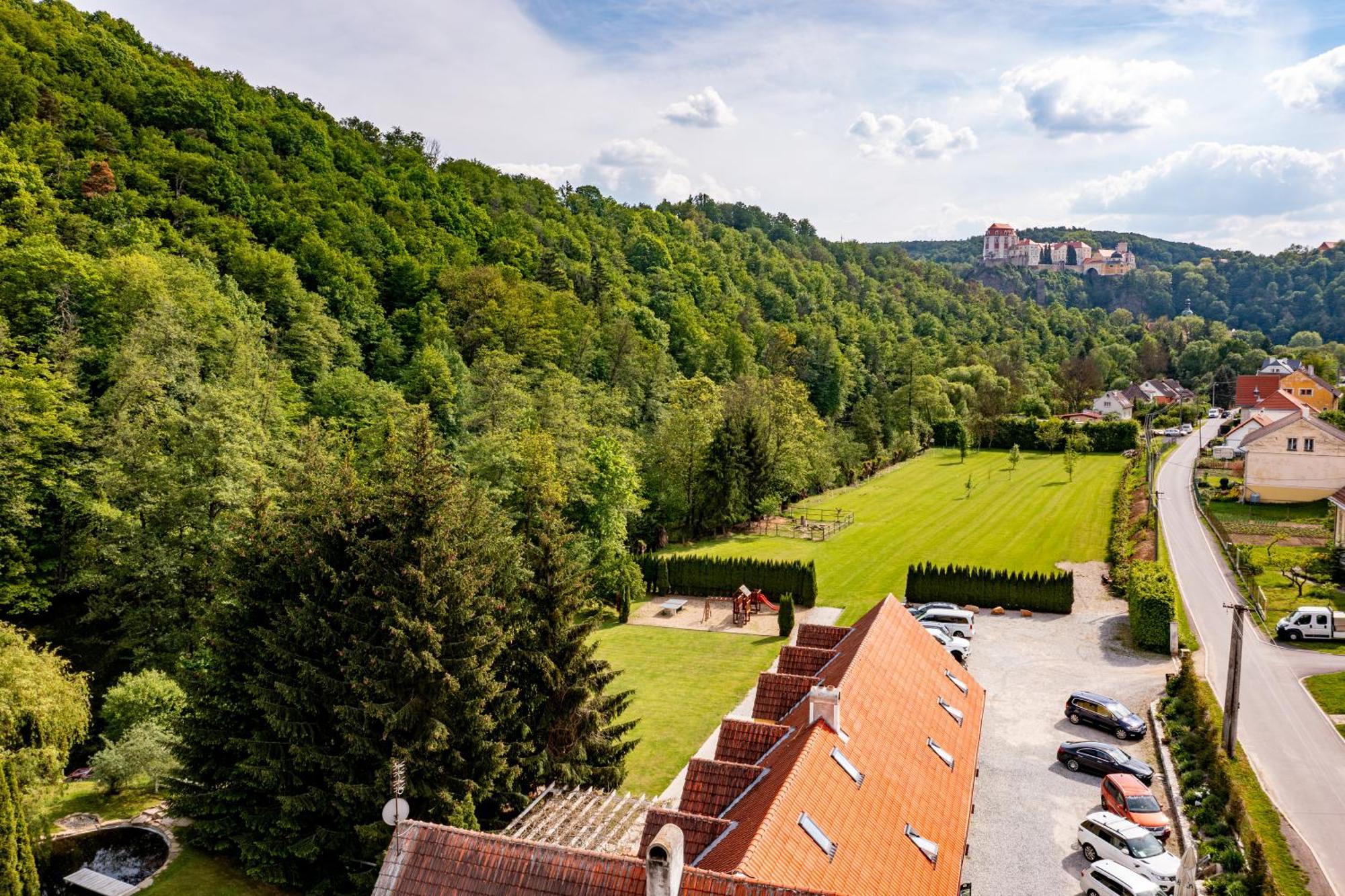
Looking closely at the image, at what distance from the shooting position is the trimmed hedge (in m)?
30.3

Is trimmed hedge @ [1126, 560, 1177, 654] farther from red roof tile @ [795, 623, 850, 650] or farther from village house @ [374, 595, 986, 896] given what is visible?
red roof tile @ [795, 623, 850, 650]

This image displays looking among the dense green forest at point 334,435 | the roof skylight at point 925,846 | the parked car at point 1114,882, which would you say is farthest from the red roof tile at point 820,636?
the roof skylight at point 925,846

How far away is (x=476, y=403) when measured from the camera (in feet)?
166

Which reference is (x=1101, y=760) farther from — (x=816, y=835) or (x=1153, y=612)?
(x=816, y=835)

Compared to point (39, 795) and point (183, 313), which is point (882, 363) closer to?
point (183, 313)

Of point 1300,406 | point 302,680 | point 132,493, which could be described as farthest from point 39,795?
point 1300,406

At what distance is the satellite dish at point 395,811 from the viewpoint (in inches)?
574

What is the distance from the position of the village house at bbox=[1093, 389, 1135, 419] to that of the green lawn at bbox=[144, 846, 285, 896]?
377ft

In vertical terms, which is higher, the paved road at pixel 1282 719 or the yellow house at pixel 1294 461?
the yellow house at pixel 1294 461

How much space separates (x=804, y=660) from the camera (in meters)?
22.1

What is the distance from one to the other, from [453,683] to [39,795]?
983cm

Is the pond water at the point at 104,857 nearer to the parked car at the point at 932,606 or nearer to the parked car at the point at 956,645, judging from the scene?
the parked car at the point at 956,645

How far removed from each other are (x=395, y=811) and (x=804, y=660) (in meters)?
11.4

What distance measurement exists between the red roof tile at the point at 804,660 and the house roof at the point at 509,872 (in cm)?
1156
